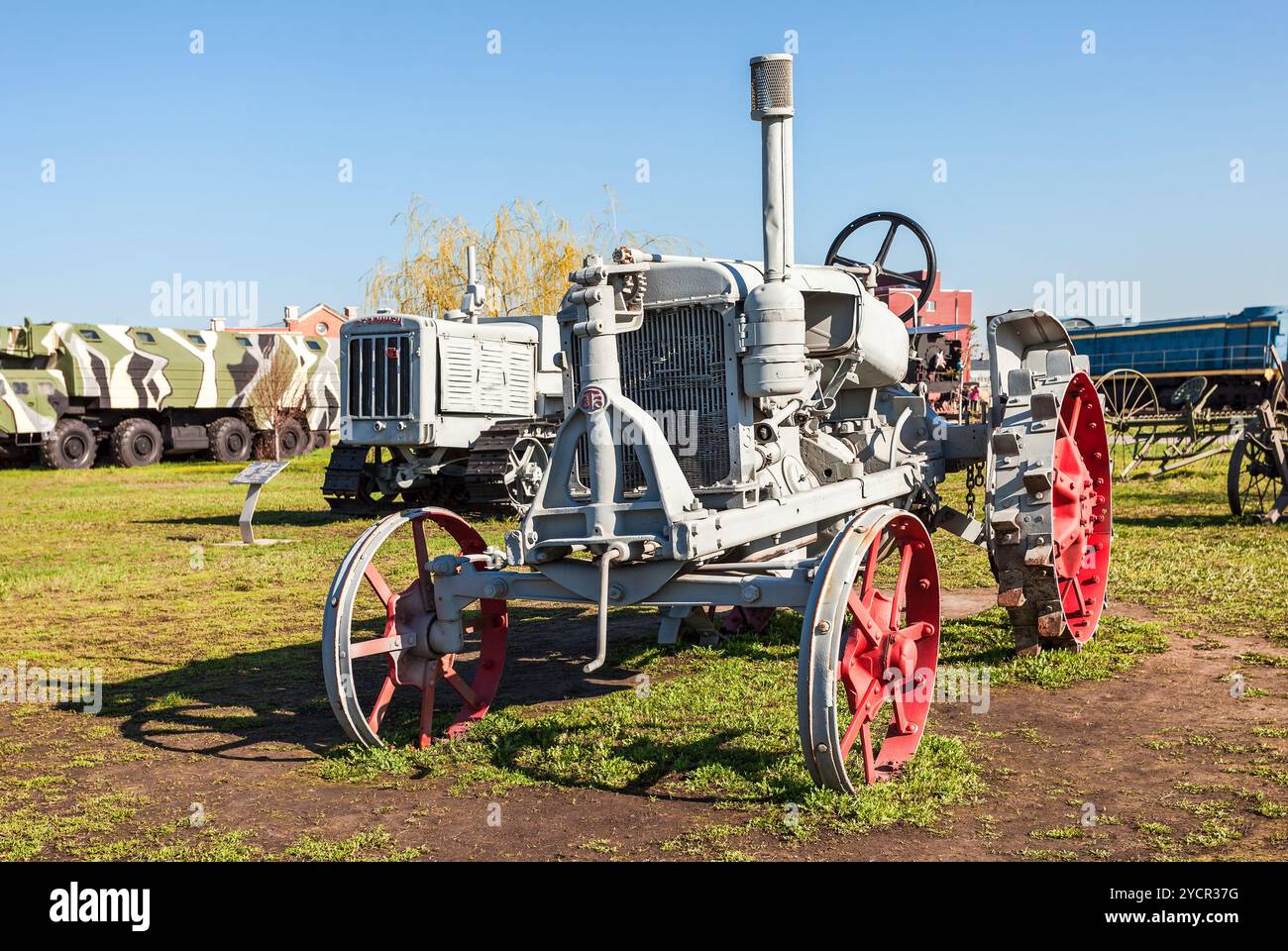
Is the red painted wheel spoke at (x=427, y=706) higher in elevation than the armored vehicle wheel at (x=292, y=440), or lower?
lower

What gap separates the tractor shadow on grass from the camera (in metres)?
5.76

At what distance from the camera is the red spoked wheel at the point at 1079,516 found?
6789 millimetres

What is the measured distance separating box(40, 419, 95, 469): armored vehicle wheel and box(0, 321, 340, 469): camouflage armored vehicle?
22mm

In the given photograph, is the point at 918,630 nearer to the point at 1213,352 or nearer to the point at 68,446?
the point at 68,446

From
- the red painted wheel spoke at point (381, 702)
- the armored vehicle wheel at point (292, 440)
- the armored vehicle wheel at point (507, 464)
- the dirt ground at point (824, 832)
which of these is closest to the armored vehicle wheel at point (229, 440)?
the armored vehicle wheel at point (292, 440)

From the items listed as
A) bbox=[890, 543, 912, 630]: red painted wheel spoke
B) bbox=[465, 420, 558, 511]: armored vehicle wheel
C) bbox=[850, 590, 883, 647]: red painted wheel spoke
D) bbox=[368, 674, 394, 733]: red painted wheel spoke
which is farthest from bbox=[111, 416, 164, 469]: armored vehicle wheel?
bbox=[850, 590, 883, 647]: red painted wheel spoke

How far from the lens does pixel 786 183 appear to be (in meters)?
5.23

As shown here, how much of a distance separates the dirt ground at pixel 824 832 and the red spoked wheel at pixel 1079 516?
48cm

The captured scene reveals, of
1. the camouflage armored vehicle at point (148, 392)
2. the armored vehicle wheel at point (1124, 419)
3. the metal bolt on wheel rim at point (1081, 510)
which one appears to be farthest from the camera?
the camouflage armored vehicle at point (148, 392)

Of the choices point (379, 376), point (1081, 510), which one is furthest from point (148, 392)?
point (1081, 510)

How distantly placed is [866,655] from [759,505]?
78cm

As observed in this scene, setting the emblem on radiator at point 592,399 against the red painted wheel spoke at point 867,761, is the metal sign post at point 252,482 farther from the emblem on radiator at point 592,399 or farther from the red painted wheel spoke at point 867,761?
the red painted wheel spoke at point 867,761

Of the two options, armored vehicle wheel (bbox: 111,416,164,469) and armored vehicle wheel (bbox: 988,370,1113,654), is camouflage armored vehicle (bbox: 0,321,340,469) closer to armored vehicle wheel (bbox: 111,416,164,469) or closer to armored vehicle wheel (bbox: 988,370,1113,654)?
armored vehicle wheel (bbox: 111,416,164,469)

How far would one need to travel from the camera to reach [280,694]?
6.62 meters
